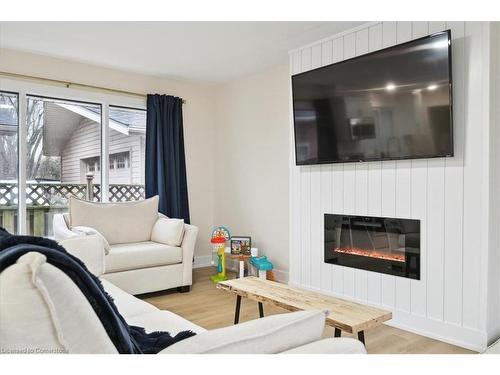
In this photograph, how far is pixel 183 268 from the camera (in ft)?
12.7

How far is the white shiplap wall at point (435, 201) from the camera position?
2.49 meters

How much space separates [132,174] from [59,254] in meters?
4.04

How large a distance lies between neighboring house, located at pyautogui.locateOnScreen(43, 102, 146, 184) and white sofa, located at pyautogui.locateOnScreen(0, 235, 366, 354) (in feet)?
12.7

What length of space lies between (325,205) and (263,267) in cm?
100

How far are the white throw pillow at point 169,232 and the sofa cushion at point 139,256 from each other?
0.06 m

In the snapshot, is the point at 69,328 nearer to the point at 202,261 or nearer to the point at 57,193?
the point at 57,193

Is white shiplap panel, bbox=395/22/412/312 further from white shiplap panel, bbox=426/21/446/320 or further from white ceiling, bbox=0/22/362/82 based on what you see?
white ceiling, bbox=0/22/362/82

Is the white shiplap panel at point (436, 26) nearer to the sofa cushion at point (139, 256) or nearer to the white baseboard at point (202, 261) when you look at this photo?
the sofa cushion at point (139, 256)

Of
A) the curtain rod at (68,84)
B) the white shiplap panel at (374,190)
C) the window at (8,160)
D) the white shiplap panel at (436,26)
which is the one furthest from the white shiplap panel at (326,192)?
the window at (8,160)

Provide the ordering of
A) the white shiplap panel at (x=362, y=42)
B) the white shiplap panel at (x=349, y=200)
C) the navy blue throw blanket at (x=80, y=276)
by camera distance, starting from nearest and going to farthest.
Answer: the navy blue throw blanket at (x=80, y=276)
the white shiplap panel at (x=362, y=42)
the white shiplap panel at (x=349, y=200)
